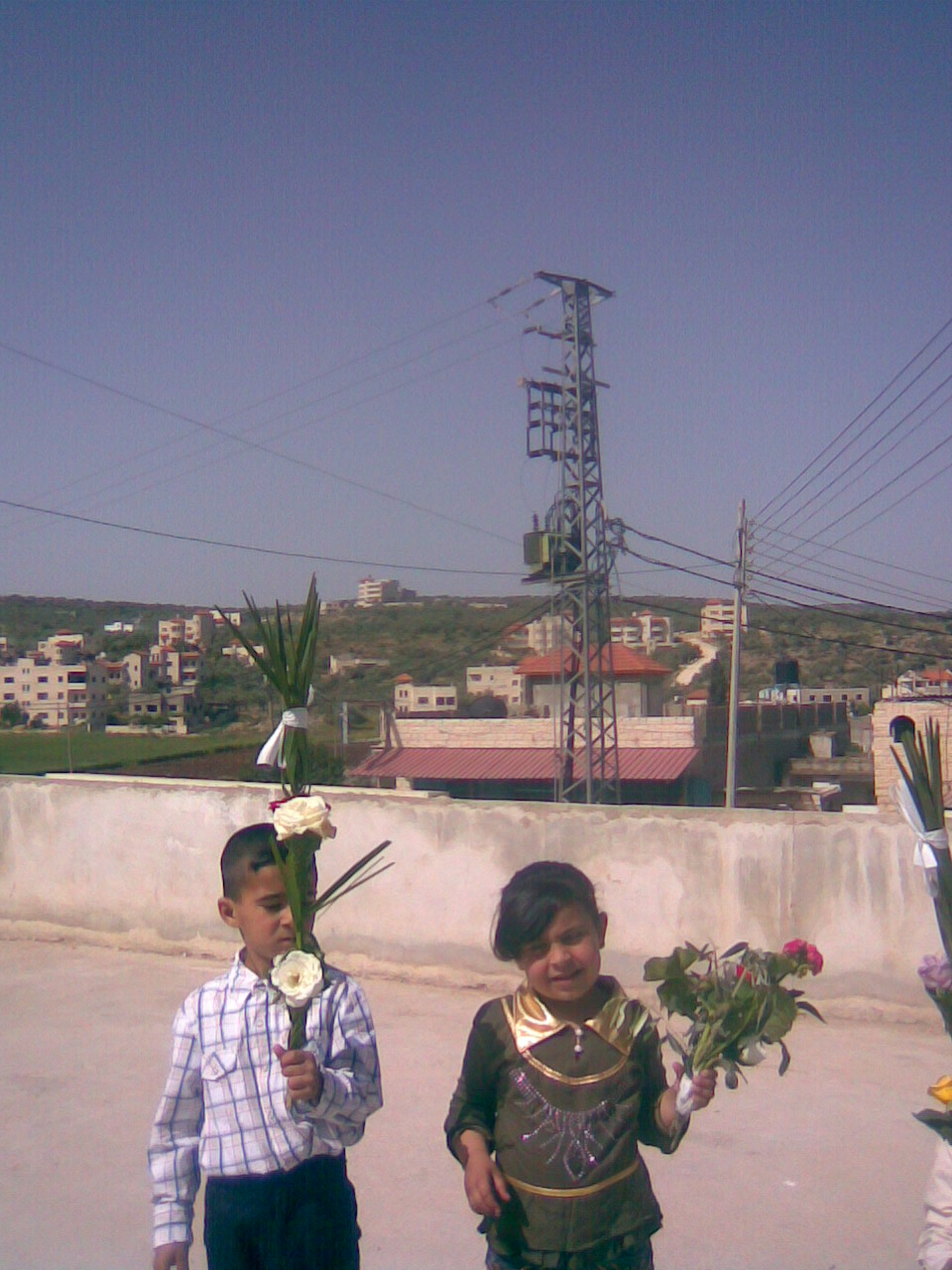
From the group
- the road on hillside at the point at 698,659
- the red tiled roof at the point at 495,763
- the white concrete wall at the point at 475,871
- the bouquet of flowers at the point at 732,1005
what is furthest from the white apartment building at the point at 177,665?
the bouquet of flowers at the point at 732,1005

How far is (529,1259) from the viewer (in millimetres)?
2062

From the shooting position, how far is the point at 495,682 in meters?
63.3

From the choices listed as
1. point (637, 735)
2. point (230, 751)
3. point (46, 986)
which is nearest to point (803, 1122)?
point (46, 986)

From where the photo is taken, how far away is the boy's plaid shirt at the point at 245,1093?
2.17 metres

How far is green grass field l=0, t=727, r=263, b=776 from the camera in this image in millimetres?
26328

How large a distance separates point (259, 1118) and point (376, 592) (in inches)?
2628

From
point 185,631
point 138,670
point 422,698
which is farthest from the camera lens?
point 422,698

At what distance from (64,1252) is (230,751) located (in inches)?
1257

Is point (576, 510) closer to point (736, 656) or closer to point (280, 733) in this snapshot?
point (736, 656)

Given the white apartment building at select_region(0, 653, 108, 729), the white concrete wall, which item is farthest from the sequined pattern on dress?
the white apartment building at select_region(0, 653, 108, 729)

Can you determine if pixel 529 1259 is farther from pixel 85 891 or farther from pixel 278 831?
pixel 85 891

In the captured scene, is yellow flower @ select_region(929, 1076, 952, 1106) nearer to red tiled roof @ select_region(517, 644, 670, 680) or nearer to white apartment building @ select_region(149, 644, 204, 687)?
white apartment building @ select_region(149, 644, 204, 687)

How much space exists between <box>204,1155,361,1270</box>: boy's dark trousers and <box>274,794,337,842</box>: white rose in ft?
2.29

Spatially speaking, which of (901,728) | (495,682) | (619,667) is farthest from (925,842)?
(495,682)
